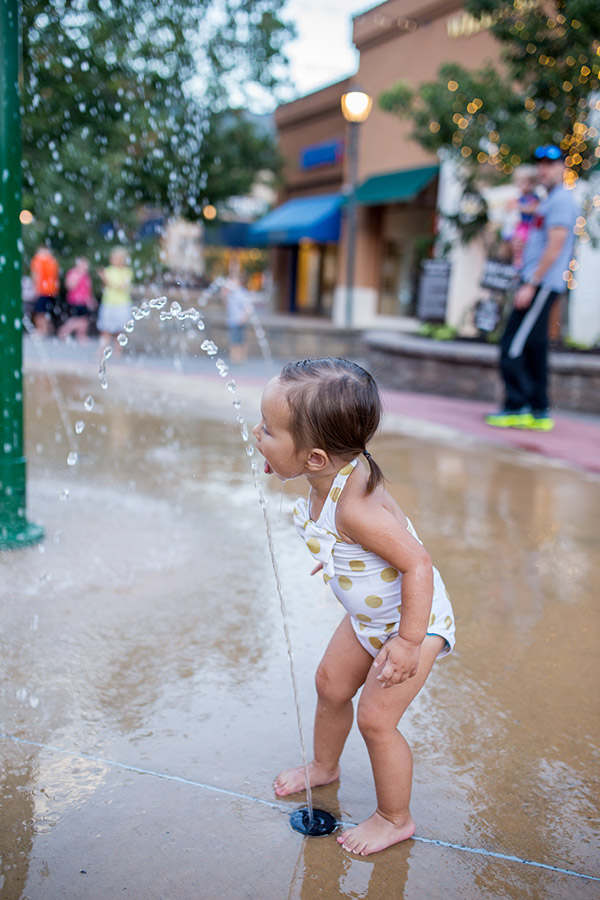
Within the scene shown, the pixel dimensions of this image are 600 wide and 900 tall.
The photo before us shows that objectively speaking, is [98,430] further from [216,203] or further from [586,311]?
[216,203]

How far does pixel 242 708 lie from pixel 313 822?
50 cm

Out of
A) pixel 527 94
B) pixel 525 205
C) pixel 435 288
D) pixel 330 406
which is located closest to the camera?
pixel 330 406

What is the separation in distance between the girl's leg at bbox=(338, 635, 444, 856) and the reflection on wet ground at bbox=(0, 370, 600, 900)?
4 cm

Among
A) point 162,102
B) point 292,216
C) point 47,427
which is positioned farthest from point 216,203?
point 47,427

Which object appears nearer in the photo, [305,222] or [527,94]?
[527,94]

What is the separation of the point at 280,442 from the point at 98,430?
4292mm

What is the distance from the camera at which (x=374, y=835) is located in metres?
1.77

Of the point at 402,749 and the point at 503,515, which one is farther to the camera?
the point at 503,515

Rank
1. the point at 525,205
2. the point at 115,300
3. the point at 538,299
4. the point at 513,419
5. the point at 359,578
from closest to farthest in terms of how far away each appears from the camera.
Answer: the point at 359,578
the point at 538,299
the point at 525,205
the point at 513,419
the point at 115,300

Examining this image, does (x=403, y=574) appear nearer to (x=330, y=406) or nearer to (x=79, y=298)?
(x=330, y=406)

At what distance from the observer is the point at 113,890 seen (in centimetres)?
158

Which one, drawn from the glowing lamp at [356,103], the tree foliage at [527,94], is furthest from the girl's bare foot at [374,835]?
the glowing lamp at [356,103]

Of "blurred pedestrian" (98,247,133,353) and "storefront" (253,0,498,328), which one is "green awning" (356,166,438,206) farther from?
"blurred pedestrian" (98,247,133,353)

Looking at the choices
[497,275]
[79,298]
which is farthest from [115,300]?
[497,275]
